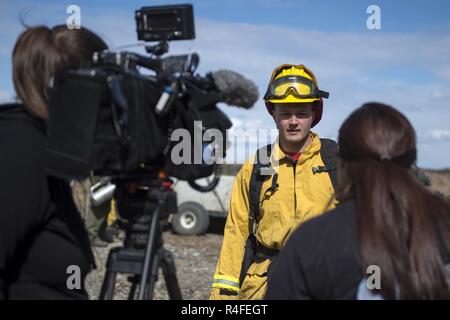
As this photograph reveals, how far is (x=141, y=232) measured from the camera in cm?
229

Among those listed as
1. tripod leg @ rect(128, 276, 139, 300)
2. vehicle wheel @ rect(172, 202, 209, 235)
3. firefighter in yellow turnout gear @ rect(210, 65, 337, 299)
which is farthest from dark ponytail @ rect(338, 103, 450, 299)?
vehicle wheel @ rect(172, 202, 209, 235)

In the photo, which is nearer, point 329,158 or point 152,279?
point 152,279

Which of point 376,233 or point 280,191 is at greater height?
point 376,233

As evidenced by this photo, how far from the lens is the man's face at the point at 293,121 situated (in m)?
3.52

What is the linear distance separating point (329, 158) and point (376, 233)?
1566 millimetres

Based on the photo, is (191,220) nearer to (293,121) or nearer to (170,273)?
(293,121)

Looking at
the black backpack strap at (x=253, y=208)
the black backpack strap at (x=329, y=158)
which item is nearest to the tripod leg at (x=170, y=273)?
the black backpack strap at (x=253, y=208)

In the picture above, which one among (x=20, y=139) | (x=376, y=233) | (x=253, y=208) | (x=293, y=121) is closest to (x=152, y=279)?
(x=20, y=139)

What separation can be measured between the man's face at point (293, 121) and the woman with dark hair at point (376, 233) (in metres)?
1.45

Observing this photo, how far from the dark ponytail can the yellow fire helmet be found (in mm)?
1481

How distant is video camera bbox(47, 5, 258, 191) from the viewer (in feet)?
6.67

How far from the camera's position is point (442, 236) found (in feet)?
6.43

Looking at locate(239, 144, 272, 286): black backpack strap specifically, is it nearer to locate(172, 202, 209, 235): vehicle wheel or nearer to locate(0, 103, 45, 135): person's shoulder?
locate(0, 103, 45, 135): person's shoulder

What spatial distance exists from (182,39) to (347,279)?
43.1 inches
